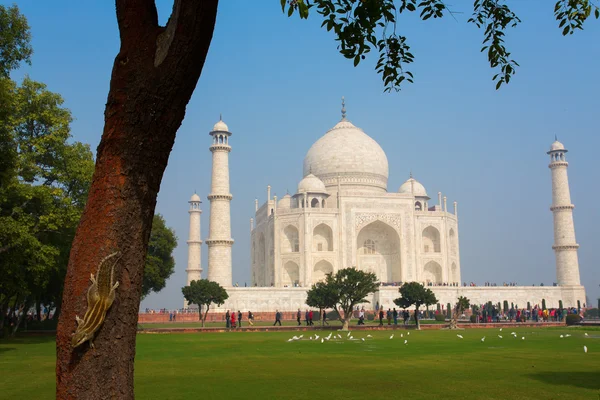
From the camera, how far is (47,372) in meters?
10.4

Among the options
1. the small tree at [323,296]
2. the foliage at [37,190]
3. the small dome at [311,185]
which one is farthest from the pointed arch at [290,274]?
the foliage at [37,190]

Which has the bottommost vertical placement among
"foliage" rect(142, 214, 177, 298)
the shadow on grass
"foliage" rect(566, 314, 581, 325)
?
the shadow on grass

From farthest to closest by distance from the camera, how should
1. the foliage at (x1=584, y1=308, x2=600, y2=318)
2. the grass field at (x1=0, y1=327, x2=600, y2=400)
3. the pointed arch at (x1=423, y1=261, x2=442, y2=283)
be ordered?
the pointed arch at (x1=423, y1=261, x2=442, y2=283) < the foliage at (x1=584, y1=308, x2=600, y2=318) < the grass field at (x1=0, y1=327, x2=600, y2=400)

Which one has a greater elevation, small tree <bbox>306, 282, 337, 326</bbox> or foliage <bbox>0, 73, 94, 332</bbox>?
foliage <bbox>0, 73, 94, 332</bbox>

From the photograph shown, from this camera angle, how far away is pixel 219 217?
39.9 meters

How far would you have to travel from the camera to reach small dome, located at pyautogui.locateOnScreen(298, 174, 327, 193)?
150ft

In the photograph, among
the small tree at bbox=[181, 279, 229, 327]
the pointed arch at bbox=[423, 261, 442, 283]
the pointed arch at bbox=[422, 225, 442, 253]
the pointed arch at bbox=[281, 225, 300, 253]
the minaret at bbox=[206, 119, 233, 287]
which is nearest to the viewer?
the small tree at bbox=[181, 279, 229, 327]

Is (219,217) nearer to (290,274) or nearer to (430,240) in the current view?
(290,274)

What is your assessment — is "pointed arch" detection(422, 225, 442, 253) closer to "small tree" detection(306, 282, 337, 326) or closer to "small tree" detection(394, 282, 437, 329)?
"small tree" detection(394, 282, 437, 329)

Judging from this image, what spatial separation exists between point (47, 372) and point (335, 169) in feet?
129

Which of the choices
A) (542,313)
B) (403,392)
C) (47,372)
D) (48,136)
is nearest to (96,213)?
(403,392)

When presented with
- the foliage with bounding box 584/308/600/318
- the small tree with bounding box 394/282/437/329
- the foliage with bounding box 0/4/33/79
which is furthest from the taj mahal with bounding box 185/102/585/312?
the foliage with bounding box 0/4/33/79

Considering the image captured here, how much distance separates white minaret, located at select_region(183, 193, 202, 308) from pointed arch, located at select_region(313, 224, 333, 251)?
1000cm

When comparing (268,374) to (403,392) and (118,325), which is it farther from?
(118,325)
